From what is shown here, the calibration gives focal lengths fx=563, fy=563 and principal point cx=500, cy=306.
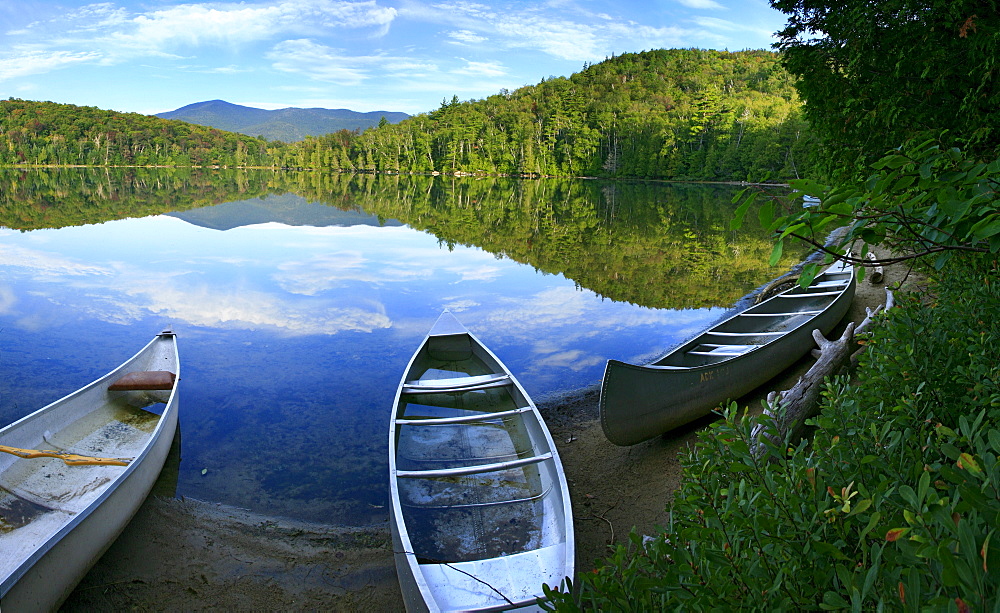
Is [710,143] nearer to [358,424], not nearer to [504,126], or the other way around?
[504,126]

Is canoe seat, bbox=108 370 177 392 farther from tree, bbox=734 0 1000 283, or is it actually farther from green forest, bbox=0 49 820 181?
green forest, bbox=0 49 820 181

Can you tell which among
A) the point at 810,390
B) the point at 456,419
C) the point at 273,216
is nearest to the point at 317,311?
the point at 456,419

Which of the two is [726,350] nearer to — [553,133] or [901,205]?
[901,205]

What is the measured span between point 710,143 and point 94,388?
7576 cm

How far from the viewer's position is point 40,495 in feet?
17.3

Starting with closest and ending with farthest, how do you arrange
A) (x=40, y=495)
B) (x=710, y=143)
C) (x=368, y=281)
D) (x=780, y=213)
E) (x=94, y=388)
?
(x=780, y=213) < (x=40, y=495) < (x=94, y=388) < (x=368, y=281) < (x=710, y=143)

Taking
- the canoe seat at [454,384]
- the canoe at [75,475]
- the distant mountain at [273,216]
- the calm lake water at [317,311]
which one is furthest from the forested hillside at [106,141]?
the canoe seat at [454,384]

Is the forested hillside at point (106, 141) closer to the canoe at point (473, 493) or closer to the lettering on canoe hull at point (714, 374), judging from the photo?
the canoe at point (473, 493)

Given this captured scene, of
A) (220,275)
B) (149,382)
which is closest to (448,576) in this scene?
(149,382)

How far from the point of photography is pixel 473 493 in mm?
5336

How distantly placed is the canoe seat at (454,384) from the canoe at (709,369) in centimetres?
179

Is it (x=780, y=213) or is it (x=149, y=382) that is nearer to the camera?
(x=780, y=213)

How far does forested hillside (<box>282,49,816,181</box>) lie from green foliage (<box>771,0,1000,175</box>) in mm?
45770

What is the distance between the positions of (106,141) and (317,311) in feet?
413
